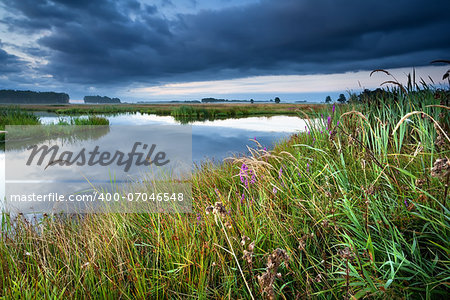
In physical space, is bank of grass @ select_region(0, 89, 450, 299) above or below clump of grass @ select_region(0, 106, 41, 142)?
below

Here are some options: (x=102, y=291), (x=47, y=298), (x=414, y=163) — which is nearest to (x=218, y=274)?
(x=102, y=291)

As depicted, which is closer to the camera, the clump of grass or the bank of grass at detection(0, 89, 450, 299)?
the bank of grass at detection(0, 89, 450, 299)

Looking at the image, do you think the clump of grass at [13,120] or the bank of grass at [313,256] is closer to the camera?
the bank of grass at [313,256]

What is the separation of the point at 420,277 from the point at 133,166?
26.6 ft

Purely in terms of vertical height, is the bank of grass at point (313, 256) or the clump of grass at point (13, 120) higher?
the clump of grass at point (13, 120)

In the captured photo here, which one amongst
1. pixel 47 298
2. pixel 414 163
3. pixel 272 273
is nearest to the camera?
pixel 272 273

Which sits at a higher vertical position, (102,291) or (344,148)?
(344,148)

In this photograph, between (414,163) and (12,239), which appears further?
(12,239)

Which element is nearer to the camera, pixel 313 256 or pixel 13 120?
pixel 313 256

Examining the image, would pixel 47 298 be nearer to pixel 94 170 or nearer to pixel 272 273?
pixel 272 273

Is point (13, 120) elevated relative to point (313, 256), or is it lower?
elevated

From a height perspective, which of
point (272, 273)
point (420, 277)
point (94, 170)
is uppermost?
point (272, 273)

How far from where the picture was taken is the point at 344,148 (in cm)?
402

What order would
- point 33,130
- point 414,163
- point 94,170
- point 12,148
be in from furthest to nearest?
1. point 33,130
2. point 12,148
3. point 94,170
4. point 414,163
